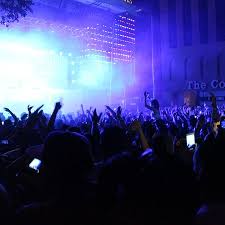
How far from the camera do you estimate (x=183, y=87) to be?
34.4 meters

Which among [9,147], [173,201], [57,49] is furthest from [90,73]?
[173,201]

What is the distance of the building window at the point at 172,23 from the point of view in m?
35.9

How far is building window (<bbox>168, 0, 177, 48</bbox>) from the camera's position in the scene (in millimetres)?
35875

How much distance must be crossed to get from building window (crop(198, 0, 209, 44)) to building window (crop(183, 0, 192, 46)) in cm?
102

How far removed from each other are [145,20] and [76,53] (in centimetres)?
1143


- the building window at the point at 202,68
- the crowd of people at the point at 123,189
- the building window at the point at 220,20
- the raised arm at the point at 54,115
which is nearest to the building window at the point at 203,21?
the building window at the point at 220,20

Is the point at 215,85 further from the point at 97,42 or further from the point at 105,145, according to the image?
the point at 105,145

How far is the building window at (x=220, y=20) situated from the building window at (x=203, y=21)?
0.98 metres

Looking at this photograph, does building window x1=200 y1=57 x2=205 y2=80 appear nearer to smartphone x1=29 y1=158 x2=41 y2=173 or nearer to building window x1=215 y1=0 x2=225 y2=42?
building window x1=215 y1=0 x2=225 y2=42

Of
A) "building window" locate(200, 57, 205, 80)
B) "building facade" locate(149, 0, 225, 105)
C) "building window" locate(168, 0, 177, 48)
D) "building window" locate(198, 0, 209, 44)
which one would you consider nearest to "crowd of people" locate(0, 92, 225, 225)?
"building facade" locate(149, 0, 225, 105)

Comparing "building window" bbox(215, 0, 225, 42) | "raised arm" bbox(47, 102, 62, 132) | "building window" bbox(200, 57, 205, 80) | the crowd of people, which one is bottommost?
the crowd of people

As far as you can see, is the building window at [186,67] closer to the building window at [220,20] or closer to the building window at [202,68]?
the building window at [202,68]

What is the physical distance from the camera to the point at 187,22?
3538 cm

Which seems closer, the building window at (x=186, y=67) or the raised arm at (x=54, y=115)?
the raised arm at (x=54, y=115)
